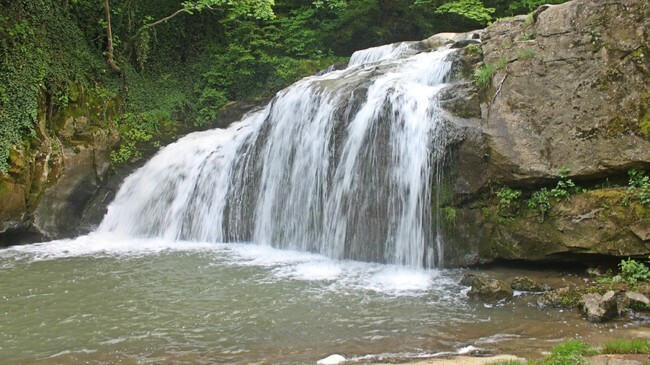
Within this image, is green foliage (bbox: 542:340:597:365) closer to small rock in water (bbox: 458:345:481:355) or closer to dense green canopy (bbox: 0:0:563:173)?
small rock in water (bbox: 458:345:481:355)

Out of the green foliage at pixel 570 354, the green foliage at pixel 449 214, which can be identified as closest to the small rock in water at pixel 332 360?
the green foliage at pixel 570 354

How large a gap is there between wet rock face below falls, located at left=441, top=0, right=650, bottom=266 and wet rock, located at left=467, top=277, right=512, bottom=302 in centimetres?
134

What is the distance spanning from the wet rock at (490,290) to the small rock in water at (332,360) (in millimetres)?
2547

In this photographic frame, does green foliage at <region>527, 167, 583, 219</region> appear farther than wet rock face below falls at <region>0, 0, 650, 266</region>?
Yes

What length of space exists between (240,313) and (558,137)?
5459 mm

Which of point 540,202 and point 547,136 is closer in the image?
point 540,202

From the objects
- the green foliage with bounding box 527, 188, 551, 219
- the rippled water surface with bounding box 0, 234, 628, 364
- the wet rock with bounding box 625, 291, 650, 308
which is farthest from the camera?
the green foliage with bounding box 527, 188, 551, 219

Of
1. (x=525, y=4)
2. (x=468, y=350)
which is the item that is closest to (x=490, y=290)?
(x=468, y=350)

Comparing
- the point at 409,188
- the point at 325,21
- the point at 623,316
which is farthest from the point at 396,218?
the point at 325,21

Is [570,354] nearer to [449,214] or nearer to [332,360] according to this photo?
[332,360]

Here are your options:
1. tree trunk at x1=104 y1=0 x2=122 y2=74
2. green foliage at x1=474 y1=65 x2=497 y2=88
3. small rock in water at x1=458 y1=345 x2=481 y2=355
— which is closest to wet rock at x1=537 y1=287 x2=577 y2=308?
small rock in water at x1=458 y1=345 x2=481 y2=355

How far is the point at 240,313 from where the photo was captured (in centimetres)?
675

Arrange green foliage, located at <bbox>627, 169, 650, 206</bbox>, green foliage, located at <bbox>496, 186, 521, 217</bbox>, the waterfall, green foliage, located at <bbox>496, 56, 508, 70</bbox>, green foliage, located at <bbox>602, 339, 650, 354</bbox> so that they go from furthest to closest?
the waterfall
green foliage, located at <bbox>496, 56, 508, 70</bbox>
green foliage, located at <bbox>496, 186, 521, 217</bbox>
green foliage, located at <bbox>627, 169, 650, 206</bbox>
green foliage, located at <bbox>602, 339, 650, 354</bbox>

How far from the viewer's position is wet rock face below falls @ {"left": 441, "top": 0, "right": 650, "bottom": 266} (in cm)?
759
